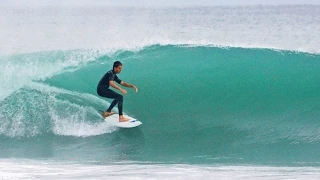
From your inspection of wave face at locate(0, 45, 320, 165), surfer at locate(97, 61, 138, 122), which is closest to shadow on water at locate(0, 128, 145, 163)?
wave face at locate(0, 45, 320, 165)

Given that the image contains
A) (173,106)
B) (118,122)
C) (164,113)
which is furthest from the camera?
(173,106)

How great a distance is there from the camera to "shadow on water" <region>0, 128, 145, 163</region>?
6.00m

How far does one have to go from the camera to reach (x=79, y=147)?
627 cm

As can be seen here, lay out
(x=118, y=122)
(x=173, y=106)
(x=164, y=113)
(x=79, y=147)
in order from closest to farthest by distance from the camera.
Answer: (x=79, y=147)
(x=118, y=122)
(x=164, y=113)
(x=173, y=106)

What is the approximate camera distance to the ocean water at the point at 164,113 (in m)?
5.49

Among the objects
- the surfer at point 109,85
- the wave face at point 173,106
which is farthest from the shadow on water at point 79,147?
the surfer at point 109,85

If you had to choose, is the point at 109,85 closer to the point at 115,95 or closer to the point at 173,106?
the point at 115,95

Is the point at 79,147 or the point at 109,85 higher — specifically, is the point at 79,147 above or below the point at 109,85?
below

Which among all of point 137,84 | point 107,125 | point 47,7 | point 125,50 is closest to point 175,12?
point 47,7

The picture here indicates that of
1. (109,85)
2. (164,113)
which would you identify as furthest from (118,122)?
(164,113)

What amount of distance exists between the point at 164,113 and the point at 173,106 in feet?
0.62

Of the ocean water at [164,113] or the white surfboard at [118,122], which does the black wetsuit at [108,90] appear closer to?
the white surfboard at [118,122]

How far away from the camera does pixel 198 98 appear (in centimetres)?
729

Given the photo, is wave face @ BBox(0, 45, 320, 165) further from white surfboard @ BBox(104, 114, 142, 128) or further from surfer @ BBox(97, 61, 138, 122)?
surfer @ BBox(97, 61, 138, 122)
